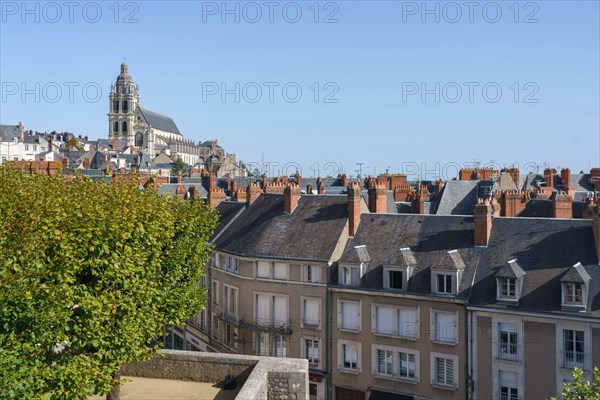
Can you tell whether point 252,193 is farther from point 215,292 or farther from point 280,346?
point 280,346

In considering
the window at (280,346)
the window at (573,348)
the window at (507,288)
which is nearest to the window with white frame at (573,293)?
the window at (573,348)

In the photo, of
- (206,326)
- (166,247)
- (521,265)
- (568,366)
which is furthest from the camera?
(206,326)

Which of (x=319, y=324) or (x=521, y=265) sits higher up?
(x=521, y=265)

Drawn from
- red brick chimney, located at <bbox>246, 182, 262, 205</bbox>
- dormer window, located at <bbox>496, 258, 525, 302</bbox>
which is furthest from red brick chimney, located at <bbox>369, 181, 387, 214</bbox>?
dormer window, located at <bbox>496, 258, 525, 302</bbox>

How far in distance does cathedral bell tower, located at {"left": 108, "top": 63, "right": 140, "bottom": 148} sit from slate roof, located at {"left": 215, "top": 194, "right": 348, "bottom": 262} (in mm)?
136870

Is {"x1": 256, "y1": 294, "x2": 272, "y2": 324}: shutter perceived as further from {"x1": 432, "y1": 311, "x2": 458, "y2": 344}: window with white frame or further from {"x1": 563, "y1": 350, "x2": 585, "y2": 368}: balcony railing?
{"x1": 563, "y1": 350, "x2": 585, "y2": 368}: balcony railing

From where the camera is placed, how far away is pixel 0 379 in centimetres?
1132

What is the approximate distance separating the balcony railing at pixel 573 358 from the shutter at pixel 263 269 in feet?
45.6

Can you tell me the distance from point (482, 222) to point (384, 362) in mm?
7375

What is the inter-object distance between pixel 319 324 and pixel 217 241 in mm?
9082

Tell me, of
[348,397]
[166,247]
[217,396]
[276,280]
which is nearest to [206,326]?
[276,280]

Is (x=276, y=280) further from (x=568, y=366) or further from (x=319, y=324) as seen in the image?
(x=568, y=366)

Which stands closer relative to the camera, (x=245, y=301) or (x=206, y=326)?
(x=245, y=301)

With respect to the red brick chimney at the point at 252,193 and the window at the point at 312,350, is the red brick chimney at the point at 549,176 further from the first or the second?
the window at the point at 312,350
